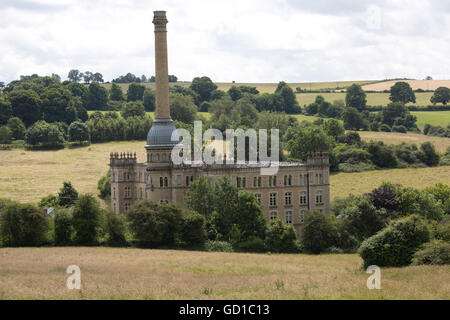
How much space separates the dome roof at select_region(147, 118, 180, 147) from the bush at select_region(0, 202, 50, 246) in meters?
15.8

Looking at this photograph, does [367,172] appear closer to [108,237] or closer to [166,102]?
[166,102]

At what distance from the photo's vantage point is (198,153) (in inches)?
5000

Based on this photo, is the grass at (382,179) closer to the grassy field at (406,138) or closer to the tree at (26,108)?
the grassy field at (406,138)

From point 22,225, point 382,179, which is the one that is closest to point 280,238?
point 22,225

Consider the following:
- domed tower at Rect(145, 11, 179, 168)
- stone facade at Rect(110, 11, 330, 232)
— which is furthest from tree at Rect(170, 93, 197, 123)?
domed tower at Rect(145, 11, 179, 168)

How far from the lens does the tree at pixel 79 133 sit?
15475 centimetres

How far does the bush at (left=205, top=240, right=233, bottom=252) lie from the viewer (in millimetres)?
79375

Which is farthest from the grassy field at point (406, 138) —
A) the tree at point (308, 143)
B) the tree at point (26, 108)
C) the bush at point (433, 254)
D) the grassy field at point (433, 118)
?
the bush at point (433, 254)

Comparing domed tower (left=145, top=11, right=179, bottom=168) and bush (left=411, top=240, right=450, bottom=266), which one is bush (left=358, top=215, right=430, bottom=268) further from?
domed tower (left=145, top=11, right=179, bottom=168)

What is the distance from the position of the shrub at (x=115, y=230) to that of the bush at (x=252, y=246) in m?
11.9

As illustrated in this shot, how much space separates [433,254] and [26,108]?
125 meters

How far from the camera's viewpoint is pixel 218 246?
261 feet
